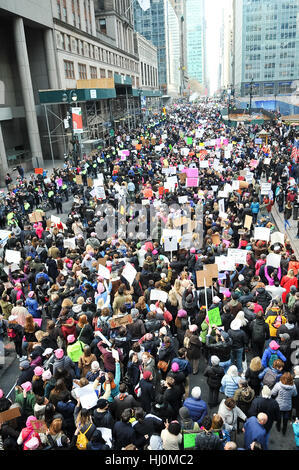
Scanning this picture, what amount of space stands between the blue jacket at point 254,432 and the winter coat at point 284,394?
2.71 feet

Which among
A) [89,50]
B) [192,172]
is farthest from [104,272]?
[89,50]

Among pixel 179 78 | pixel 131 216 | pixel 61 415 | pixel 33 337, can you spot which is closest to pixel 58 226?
pixel 131 216

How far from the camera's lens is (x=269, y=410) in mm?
5562

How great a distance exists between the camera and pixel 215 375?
6520 mm

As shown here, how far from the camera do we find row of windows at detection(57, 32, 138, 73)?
3880 centimetres

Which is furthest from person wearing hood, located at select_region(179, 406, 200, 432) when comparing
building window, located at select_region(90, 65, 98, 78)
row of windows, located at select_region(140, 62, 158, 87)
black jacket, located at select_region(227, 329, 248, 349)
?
row of windows, located at select_region(140, 62, 158, 87)

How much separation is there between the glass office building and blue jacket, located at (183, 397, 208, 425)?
110 m

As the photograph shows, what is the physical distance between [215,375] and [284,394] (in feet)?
3.77

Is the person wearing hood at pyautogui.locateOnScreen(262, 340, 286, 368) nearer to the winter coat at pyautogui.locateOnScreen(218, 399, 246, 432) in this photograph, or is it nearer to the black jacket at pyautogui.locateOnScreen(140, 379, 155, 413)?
the winter coat at pyautogui.locateOnScreen(218, 399, 246, 432)

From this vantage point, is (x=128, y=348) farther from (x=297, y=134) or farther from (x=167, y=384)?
(x=297, y=134)

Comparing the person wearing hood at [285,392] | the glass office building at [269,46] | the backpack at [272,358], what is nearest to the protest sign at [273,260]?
the backpack at [272,358]

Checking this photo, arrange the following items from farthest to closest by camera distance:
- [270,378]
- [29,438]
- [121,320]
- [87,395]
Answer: [121,320] → [270,378] → [87,395] → [29,438]

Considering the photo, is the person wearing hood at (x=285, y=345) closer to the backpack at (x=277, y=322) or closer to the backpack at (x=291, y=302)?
the backpack at (x=277, y=322)

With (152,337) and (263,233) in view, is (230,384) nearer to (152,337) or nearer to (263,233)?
(152,337)
